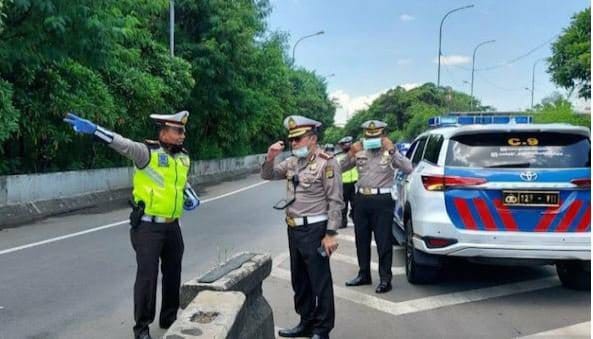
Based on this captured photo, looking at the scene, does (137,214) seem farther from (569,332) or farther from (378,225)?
(569,332)

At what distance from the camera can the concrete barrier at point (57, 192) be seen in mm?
12763

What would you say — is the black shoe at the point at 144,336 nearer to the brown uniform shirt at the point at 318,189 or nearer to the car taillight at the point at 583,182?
the brown uniform shirt at the point at 318,189

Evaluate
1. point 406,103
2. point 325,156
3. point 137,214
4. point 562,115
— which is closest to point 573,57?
point 562,115

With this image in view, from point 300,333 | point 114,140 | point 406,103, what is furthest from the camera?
point 406,103

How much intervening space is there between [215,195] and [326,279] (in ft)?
45.6

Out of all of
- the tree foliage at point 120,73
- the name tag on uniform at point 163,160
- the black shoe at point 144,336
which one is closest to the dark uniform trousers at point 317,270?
the name tag on uniform at point 163,160

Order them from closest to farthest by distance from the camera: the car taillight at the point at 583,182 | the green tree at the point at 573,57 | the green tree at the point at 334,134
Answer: the car taillight at the point at 583,182, the green tree at the point at 573,57, the green tree at the point at 334,134

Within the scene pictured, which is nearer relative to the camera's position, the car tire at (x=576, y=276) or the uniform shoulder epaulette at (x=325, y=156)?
the uniform shoulder epaulette at (x=325, y=156)

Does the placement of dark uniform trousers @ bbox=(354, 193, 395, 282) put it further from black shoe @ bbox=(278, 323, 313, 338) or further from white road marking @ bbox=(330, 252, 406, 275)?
black shoe @ bbox=(278, 323, 313, 338)

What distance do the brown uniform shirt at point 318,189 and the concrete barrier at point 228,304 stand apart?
507 mm

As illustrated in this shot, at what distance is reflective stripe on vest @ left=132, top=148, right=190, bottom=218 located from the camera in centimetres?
Answer: 480

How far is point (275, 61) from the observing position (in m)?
28.5

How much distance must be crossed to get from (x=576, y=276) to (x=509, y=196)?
1.43m

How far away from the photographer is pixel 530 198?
6098mm
